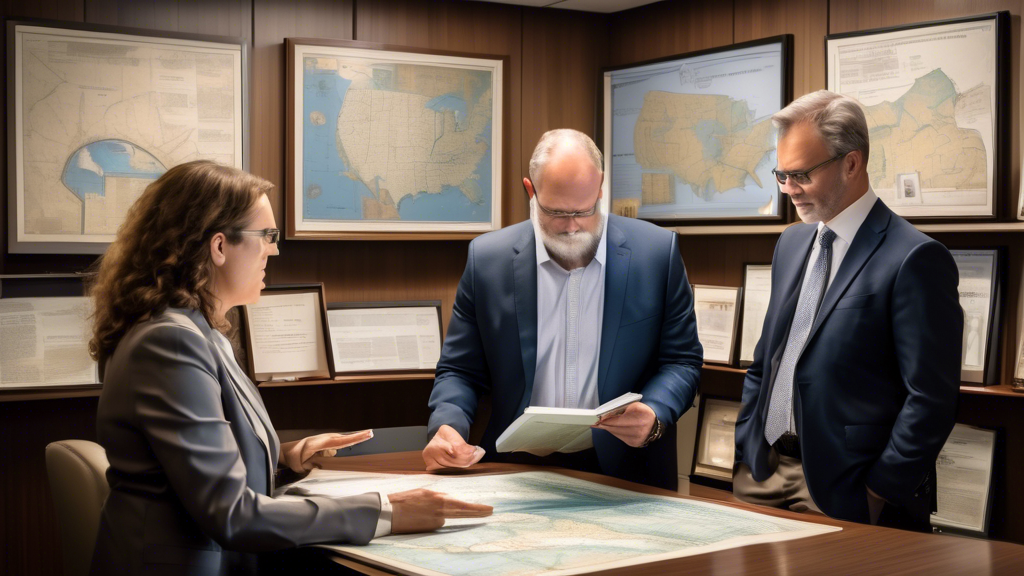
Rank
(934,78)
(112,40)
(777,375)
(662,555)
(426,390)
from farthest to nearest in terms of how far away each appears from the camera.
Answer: (426,390) < (112,40) < (934,78) < (777,375) < (662,555)

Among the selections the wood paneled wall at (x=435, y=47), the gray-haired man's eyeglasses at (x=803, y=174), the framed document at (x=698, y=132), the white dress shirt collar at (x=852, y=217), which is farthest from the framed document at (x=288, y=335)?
the white dress shirt collar at (x=852, y=217)

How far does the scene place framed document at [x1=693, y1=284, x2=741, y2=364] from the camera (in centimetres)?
438

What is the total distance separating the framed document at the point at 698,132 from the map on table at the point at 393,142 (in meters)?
0.67

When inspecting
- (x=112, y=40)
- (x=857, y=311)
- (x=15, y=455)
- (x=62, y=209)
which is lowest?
(x=15, y=455)

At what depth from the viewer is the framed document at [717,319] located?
4.38m

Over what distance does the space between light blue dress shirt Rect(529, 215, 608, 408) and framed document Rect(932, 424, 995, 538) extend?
5.19ft

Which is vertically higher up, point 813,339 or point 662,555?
point 813,339

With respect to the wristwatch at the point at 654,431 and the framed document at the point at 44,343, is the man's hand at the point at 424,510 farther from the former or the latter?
Result: the framed document at the point at 44,343

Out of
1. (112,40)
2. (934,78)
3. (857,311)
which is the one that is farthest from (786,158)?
(112,40)

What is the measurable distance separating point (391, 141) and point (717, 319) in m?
1.71

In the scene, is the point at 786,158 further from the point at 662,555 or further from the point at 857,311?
the point at 662,555

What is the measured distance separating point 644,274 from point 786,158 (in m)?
0.52

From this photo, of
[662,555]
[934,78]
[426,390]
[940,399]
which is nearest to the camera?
[662,555]

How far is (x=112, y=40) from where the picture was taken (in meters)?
3.98
